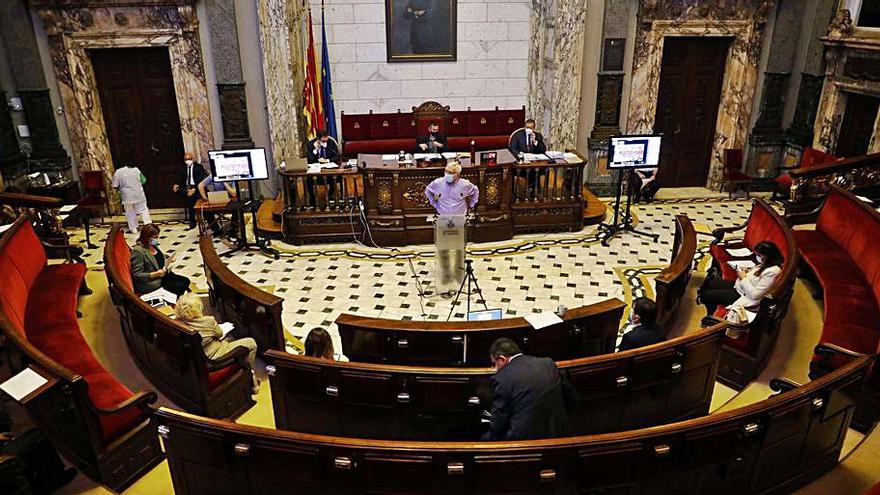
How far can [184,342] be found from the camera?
4.85 metres

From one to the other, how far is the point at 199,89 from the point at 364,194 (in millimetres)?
3603

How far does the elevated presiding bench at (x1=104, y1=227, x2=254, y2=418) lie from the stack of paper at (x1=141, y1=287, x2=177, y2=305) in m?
0.37

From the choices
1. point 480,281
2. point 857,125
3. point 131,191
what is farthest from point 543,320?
point 857,125

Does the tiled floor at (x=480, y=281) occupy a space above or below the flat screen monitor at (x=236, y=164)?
below

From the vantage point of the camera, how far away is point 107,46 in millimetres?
9836

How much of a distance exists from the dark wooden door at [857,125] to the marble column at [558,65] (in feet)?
14.2

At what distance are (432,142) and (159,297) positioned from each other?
5373 mm

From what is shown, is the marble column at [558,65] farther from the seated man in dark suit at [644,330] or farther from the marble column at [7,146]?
the marble column at [7,146]

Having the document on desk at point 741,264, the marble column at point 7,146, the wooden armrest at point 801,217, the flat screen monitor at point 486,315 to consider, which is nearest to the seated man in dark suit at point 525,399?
the flat screen monitor at point 486,315

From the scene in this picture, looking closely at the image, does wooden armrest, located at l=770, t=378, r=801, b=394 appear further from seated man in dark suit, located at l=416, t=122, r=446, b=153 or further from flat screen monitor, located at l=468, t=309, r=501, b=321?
seated man in dark suit, located at l=416, t=122, r=446, b=153

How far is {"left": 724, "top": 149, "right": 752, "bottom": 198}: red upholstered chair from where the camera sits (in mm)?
11312

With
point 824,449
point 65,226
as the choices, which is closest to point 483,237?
point 824,449

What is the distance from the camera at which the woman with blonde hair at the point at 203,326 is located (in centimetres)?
496

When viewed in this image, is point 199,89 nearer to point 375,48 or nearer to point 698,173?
point 375,48
